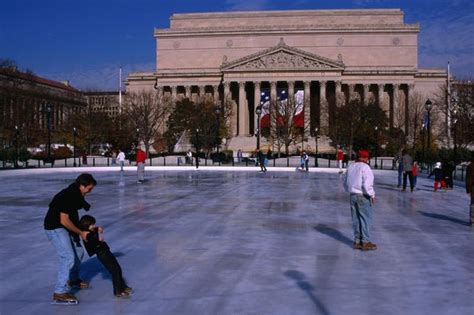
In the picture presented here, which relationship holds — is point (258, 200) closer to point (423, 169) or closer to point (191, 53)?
point (423, 169)

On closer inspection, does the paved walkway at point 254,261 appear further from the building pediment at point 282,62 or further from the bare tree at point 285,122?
the building pediment at point 282,62

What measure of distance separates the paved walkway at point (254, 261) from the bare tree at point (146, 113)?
5344 cm

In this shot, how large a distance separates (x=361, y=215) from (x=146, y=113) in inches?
2469

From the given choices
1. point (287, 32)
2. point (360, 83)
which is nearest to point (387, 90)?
point (360, 83)

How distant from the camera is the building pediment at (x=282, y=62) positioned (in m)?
88.8

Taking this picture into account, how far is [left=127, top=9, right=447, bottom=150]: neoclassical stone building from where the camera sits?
89375 millimetres

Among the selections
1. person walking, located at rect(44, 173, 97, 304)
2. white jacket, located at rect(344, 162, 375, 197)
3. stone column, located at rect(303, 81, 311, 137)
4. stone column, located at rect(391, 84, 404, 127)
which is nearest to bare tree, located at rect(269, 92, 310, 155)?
stone column, located at rect(303, 81, 311, 137)

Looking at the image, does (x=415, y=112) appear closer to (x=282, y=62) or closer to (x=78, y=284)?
(x=282, y=62)

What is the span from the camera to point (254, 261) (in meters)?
9.73

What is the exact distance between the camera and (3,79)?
7806cm

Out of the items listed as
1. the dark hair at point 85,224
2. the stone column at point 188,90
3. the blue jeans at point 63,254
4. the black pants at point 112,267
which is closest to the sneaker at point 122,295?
the black pants at point 112,267

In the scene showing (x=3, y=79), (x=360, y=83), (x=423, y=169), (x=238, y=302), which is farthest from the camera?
(x=360, y=83)

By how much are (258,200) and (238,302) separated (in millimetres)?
13104

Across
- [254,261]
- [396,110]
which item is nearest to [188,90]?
[396,110]
